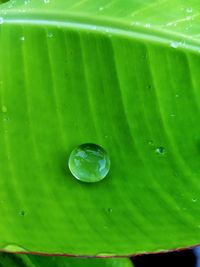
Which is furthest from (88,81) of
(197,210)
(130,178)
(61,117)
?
(197,210)

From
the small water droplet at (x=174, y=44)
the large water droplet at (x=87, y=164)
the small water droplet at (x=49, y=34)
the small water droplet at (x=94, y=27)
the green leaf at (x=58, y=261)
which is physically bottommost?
the green leaf at (x=58, y=261)

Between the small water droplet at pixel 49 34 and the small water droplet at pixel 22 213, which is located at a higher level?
the small water droplet at pixel 49 34

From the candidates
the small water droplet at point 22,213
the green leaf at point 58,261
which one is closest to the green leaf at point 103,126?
the small water droplet at point 22,213

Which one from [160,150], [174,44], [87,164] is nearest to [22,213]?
[87,164]

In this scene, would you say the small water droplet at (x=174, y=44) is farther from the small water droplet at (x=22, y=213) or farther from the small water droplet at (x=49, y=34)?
the small water droplet at (x=22, y=213)

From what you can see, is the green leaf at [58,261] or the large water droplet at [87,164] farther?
the green leaf at [58,261]

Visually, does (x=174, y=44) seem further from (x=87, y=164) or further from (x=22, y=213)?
(x=22, y=213)
